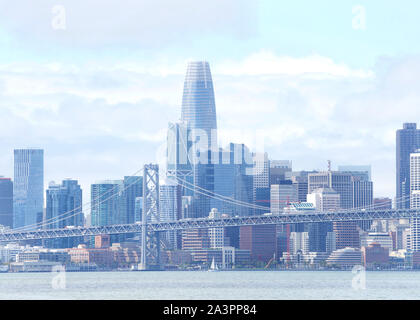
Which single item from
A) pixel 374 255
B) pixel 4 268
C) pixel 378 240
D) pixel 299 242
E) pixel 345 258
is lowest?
pixel 4 268

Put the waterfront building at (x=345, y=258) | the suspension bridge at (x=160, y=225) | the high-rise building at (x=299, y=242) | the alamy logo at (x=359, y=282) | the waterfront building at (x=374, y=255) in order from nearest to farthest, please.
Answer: the alamy logo at (x=359, y=282) < the suspension bridge at (x=160, y=225) < the waterfront building at (x=345, y=258) < the waterfront building at (x=374, y=255) < the high-rise building at (x=299, y=242)

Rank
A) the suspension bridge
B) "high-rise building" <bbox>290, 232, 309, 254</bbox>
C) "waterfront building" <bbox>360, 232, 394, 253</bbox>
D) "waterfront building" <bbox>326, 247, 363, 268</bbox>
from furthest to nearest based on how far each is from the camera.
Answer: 1. "waterfront building" <bbox>360, 232, 394, 253</bbox>
2. "high-rise building" <bbox>290, 232, 309, 254</bbox>
3. "waterfront building" <bbox>326, 247, 363, 268</bbox>
4. the suspension bridge

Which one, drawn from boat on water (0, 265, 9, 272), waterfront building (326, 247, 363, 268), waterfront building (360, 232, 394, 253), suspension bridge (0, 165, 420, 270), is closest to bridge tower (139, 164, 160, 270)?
suspension bridge (0, 165, 420, 270)

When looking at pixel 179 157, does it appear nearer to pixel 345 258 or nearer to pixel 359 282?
pixel 345 258

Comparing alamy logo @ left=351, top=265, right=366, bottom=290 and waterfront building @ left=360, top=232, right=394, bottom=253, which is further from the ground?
waterfront building @ left=360, top=232, right=394, bottom=253

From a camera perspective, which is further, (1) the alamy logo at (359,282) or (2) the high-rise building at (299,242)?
(2) the high-rise building at (299,242)

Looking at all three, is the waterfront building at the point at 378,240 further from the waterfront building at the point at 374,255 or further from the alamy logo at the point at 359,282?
the alamy logo at the point at 359,282

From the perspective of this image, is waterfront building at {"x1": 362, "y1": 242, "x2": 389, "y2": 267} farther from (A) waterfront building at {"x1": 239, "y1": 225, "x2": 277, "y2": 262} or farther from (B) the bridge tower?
(B) the bridge tower

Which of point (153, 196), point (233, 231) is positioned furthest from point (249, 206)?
point (153, 196)

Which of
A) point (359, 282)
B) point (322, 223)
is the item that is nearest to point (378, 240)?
point (322, 223)

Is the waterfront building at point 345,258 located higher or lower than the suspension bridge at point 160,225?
lower

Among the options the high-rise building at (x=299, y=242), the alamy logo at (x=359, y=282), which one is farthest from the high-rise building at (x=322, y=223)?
the alamy logo at (x=359, y=282)
